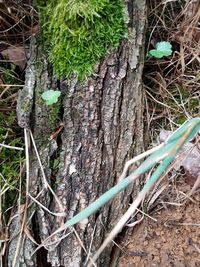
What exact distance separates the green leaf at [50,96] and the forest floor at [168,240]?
0.51 m

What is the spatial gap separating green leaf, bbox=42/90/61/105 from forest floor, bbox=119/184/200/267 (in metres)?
0.51

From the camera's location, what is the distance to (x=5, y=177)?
1417 mm

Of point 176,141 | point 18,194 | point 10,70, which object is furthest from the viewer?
point 10,70

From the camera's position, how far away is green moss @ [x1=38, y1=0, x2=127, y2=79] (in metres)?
1.27

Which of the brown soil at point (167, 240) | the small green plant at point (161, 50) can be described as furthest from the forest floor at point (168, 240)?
the small green plant at point (161, 50)

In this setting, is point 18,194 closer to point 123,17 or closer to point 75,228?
point 75,228

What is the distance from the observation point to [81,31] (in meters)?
1.29

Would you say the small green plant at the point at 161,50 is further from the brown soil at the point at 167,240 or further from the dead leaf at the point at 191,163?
the brown soil at the point at 167,240

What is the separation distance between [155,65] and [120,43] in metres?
0.27

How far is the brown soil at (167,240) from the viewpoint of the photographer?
128cm

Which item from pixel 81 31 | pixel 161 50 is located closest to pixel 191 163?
pixel 161 50

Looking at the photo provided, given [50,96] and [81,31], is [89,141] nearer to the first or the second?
[50,96]

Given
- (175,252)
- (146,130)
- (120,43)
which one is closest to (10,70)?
(120,43)

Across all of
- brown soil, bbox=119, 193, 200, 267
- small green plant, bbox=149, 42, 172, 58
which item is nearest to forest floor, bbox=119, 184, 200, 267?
brown soil, bbox=119, 193, 200, 267
